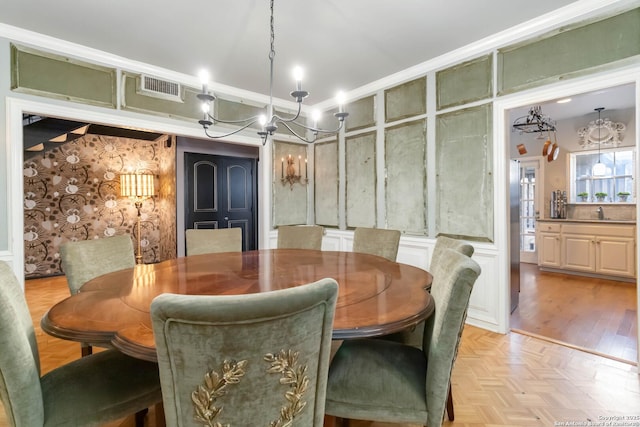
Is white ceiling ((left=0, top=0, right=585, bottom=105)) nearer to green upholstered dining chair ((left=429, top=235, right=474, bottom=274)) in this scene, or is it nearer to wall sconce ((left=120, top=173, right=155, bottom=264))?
green upholstered dining chair ((left=429, top=235, right=474, bottom=274))

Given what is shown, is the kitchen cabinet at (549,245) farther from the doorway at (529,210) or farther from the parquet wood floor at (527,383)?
the parquet wood floor at (527,383)

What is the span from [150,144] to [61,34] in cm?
356

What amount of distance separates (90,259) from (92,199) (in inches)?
166

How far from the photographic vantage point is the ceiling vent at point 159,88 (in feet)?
10.3

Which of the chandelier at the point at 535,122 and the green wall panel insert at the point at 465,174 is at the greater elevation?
the chandelier at the point at 535,122

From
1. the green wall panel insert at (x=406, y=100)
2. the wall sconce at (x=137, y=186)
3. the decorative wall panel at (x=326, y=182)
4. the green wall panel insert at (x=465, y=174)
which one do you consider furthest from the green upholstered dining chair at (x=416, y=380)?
the wall sconce at (x=137, y=186)

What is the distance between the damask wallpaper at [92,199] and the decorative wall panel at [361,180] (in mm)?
2934

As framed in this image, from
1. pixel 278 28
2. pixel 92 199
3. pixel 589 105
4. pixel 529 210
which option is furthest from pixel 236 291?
pixel 529 210

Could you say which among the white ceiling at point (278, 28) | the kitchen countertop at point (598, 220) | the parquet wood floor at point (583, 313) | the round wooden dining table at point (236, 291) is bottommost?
the parquet wood floor at point (583, 313)

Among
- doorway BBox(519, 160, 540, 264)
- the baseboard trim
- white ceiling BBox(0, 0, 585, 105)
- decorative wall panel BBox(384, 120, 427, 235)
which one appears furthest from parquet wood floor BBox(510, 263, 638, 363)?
white ceiling BBox(0, 0, 585, 105)

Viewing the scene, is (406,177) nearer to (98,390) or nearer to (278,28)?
(278,28)

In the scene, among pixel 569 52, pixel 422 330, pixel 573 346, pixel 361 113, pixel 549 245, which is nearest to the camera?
pixel 422 330

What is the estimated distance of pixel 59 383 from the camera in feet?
3.83

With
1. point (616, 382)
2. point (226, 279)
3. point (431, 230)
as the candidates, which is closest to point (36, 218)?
point (226, 279)
